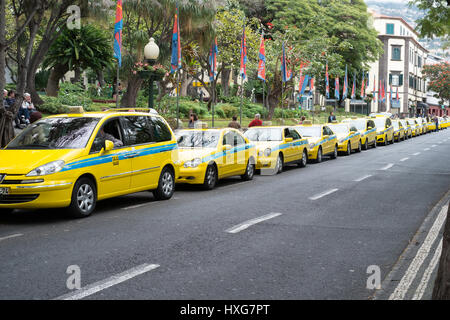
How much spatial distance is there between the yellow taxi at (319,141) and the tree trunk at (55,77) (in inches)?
518

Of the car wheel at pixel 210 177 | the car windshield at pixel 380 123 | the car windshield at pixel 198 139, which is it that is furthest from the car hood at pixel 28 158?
the car windshield at pixel 380 123

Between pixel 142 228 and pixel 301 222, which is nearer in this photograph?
pixel 142 228

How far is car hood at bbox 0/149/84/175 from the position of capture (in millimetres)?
9297

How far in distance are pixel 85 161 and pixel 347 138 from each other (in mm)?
19136

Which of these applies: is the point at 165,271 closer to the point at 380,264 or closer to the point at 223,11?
the point at 380,264

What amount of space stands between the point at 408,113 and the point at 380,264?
88087 millimetres

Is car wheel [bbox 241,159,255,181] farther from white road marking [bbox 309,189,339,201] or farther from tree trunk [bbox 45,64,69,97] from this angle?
tree trunk [bbox 45,64,69,97]

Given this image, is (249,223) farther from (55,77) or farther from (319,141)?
(55,77)

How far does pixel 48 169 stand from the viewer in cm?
937

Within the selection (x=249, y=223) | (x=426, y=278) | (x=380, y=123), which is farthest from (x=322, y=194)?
(x=380, y=123)

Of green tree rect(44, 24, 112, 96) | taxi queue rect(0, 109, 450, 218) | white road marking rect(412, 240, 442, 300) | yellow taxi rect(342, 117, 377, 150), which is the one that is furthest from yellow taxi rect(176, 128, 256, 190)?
yellow taxi rect(342, 117, 377, 150)

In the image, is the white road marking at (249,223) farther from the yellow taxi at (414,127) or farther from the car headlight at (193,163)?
the yellow taxi at (414,127)
